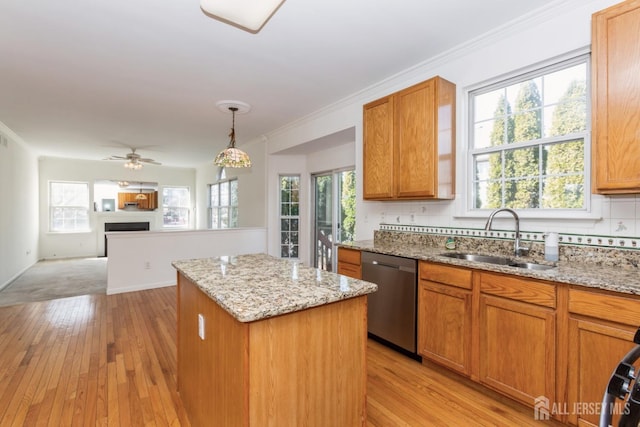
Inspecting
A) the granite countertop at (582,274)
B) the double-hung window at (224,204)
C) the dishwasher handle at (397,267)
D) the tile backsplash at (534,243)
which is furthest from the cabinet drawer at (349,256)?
the double-hung window at (224,204)

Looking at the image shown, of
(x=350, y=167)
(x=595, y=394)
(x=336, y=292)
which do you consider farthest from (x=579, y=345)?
(x=350, y=167)

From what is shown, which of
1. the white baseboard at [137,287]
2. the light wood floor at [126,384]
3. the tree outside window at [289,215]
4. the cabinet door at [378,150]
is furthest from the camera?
the tree outside window at [289,215]

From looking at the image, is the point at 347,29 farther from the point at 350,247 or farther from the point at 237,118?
the point at 237,118

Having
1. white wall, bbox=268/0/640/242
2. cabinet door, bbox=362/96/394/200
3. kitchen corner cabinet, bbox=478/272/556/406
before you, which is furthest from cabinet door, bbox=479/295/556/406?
cabinet door, bbox=362/96/394/200

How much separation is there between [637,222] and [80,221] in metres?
10.8

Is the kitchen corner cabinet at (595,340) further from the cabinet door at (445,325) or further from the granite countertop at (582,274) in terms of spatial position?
the cabinet door at (445,325)

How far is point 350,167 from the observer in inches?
190

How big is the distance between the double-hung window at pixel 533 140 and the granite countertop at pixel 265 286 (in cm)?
177

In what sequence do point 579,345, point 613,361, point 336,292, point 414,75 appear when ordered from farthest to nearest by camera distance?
point 414,75
point 579,345
point 613,361
point 336,292

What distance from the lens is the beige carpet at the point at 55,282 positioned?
462 centimetres

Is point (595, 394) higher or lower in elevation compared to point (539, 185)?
lower

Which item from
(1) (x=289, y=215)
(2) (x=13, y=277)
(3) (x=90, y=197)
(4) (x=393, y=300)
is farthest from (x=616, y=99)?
(3) (x=90, y=197)

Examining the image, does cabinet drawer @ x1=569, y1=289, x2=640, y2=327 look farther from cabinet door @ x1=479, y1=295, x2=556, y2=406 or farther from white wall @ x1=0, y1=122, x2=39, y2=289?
white wall @ x1=0, y1=122, x2=39, y2=289

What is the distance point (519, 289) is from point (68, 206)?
10.3 metres
